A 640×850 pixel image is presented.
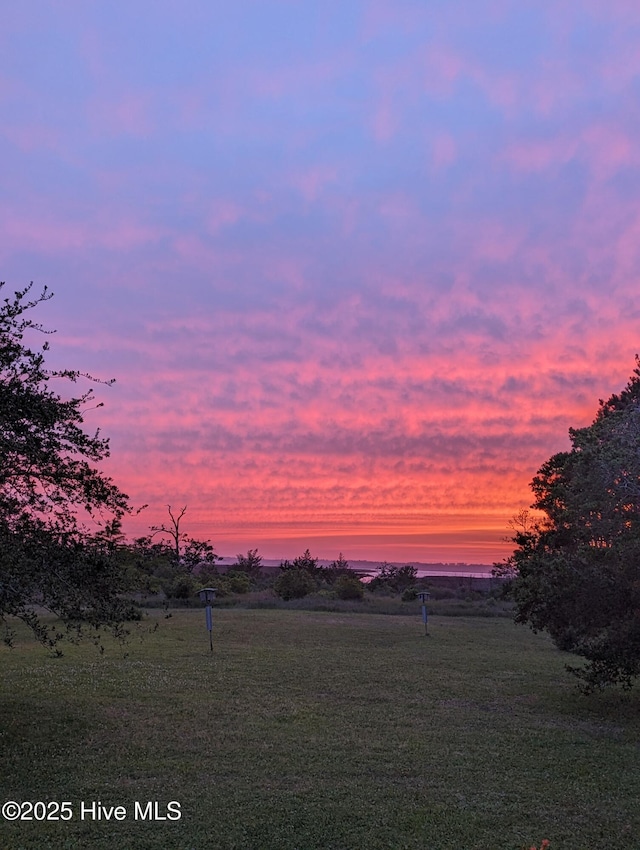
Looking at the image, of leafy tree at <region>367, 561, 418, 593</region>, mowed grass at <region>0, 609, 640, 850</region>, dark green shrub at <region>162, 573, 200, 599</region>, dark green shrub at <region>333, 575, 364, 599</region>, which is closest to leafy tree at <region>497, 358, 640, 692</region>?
mowed grass at <region>0, 609, 640, 850</region>

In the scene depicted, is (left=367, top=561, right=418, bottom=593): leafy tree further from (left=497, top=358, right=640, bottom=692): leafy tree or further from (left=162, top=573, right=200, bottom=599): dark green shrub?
(left=497, top=358, right=640, bottom=692): leafy tree

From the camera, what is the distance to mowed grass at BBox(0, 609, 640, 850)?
10062mm

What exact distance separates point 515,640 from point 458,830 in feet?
94.1

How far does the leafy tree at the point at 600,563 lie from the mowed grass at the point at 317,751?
7.42 ft

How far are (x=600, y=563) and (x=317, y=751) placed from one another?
363 inches

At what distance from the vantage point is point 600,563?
57.0 feet

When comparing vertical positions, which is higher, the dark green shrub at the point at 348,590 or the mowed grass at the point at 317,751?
the mowed grass at the point at 317,751

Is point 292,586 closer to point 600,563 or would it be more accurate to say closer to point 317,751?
point 600,563

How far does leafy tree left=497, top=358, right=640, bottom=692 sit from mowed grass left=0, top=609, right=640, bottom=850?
2263 millimetres

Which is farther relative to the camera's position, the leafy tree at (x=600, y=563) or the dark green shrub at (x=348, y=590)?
the dark green shrub at (x=348, y=590)

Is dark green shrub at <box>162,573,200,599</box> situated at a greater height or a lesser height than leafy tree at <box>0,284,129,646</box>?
lesser

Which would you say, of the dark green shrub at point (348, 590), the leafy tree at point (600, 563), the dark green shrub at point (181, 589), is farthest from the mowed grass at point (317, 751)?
the dark green shrub at point (348, 590)

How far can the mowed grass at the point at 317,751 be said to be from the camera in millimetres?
10062

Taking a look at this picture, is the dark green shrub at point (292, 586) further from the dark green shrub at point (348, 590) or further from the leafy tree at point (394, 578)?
the leafy tree at point (394, 578)
